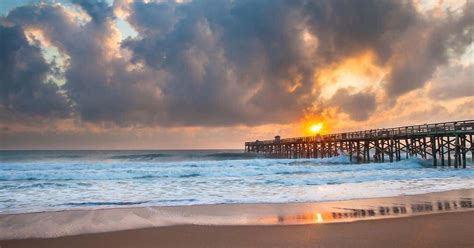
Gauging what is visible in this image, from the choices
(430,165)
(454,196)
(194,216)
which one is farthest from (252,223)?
(430,165)

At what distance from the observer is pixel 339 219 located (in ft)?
29.1

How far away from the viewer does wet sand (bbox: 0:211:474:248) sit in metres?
6.68

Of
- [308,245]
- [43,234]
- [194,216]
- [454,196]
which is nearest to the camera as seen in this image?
[308,245]

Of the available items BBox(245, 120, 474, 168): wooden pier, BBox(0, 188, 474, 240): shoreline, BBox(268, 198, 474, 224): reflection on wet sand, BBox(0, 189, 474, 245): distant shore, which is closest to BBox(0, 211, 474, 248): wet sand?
BBox(0, 189, 474, 245): distant shore

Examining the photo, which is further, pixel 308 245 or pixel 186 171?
pixel 186 171

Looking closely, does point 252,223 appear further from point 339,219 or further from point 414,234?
point 414,234

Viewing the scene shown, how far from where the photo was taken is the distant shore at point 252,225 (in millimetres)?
6977

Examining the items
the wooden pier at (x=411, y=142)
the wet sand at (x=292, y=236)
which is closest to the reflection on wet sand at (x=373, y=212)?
the wet sand at (x=292, y=236)

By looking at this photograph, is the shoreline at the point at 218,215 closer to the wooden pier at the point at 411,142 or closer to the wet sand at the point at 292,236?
the wet sand at the point at 292,236

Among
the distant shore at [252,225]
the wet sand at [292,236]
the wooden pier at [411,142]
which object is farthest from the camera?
the wooden pier at [411,142]

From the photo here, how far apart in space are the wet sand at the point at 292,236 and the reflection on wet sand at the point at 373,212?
0.63 m

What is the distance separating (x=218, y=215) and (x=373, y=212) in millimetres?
4068

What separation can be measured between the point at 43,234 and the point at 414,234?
24.5 ft

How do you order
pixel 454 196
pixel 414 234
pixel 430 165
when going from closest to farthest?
pixel 414 234, pixel 454 196, pixel 430 165
